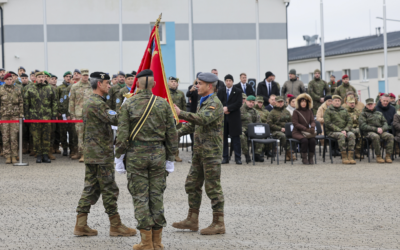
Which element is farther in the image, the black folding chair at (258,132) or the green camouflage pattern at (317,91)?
the green camouflage pattern at (317,91)

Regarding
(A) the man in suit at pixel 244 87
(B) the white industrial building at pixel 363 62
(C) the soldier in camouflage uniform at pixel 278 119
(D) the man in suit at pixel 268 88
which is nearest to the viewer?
(C) the soldier in camouflage uniform at pixel 278 119

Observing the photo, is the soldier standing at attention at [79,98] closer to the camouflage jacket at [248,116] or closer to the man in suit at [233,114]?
the man in suit at [233,114]

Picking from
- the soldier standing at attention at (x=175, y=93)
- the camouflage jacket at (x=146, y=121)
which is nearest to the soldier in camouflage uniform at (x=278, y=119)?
the soldier standing at attention at (x=175, y=93)

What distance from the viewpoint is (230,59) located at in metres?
27.1

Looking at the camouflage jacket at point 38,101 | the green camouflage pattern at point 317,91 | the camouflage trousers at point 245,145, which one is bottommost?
the camouflage trousers at point 245,145

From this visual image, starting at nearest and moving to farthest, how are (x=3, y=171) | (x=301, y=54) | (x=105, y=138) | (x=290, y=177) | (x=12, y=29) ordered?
(x=105, y=138), (x=290, y=177), (x=3, y=171), (x=12, y=29), (x=301, y=54)

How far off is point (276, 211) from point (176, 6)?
20.1 meters

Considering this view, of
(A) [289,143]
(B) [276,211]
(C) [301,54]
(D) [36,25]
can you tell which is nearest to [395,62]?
(C) [301,54]

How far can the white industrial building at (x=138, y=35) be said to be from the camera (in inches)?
1015

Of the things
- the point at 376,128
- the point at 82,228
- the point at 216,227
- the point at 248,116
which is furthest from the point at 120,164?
the point at 376,128

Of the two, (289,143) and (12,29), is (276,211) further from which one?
(12,29)

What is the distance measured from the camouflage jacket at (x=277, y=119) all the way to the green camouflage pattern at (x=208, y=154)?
8699 mm

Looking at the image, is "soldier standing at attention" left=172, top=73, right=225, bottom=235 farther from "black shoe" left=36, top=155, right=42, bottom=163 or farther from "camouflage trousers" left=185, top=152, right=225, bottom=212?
"black shoe" left=36, top=155, right=42, bottom=163

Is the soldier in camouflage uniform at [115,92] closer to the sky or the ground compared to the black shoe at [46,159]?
closer to the sky
